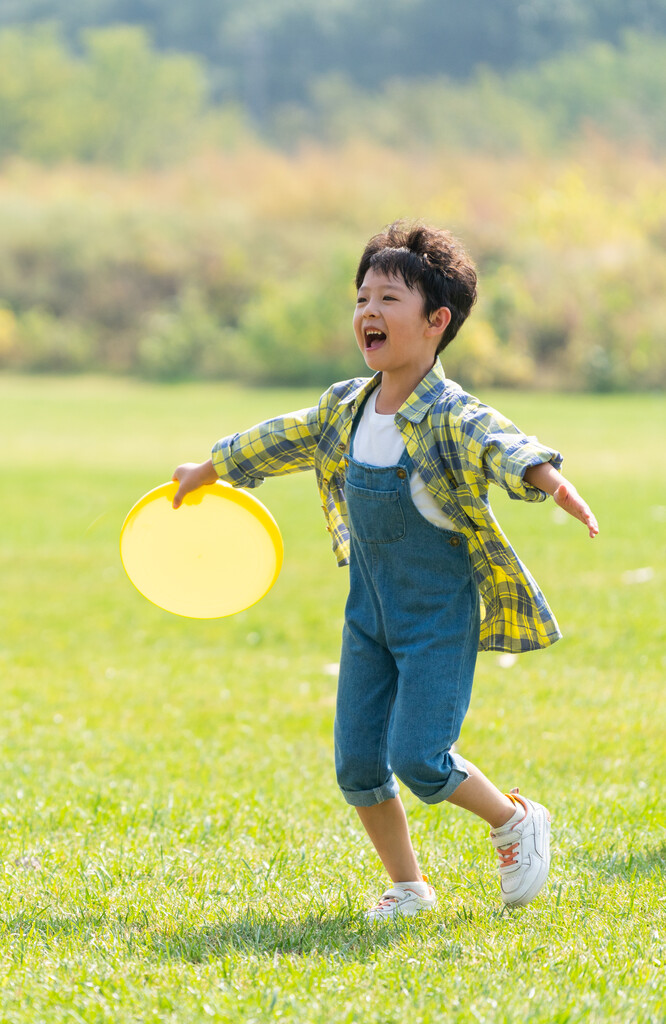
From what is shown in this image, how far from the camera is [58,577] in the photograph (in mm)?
10070

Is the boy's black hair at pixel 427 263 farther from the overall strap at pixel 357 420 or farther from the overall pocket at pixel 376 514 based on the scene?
the overall pocket at pixel 376 514

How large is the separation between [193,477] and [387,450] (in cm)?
71

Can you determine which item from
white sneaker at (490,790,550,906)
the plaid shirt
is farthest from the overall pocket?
white sneaker at (490,790,550,906)

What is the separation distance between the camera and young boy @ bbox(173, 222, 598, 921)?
319 cm

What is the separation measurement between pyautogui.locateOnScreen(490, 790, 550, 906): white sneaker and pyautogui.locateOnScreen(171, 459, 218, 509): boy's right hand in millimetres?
1293

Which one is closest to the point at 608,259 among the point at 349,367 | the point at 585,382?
the point at 585,382

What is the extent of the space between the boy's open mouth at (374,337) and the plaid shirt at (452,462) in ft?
0.41

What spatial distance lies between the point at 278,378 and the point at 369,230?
37.8 ft

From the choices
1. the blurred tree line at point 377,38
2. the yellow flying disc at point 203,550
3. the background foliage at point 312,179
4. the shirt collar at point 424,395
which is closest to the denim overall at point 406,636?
the shirt collar at point 424,395

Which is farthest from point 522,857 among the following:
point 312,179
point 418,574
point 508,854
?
point 312,179

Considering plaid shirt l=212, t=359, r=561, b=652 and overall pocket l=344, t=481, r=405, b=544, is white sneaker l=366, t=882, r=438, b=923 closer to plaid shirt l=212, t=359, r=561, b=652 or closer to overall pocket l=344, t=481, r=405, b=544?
plaid shirt l=212, t=359, r=561, b=652

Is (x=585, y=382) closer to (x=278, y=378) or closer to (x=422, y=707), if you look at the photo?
(x=278, y=378)

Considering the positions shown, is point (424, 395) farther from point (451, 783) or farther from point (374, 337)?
point (451, 783)

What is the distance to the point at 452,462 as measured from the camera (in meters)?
3.17
